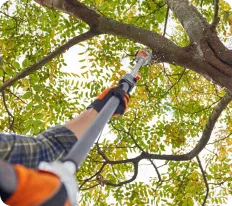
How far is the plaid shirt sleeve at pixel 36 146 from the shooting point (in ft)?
6.14

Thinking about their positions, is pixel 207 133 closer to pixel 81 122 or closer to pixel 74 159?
pixel 81 122

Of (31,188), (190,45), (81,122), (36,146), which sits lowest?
(31,188)

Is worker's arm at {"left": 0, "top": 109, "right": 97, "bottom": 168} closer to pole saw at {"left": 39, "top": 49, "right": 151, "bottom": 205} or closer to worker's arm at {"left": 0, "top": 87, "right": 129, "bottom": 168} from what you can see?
worker's arm at {"left": 0, "top": 87, "right": 129, "bottom": 168}

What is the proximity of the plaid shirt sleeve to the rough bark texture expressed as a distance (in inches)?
52.0

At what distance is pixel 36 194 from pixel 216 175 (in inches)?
203

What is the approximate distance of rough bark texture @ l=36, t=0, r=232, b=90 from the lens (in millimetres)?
2760

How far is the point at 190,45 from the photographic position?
2928mm

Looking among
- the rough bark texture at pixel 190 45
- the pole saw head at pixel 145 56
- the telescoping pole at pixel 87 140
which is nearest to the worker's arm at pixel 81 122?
the telescoping pole at pixel 87 140

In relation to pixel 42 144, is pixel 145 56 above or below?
above

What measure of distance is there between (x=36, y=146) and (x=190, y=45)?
1748mm

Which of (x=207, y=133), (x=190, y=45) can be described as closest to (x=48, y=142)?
(x=190, y=45)

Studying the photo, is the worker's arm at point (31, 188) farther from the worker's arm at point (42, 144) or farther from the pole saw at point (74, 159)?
the worker's arm at point (42, 144)

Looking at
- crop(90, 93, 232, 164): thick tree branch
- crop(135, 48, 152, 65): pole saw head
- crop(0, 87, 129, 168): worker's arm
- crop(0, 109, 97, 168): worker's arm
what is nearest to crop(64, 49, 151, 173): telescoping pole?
crop(0, 87, 129, 168): worker's arm

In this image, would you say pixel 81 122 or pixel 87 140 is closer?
pixel 87 140
